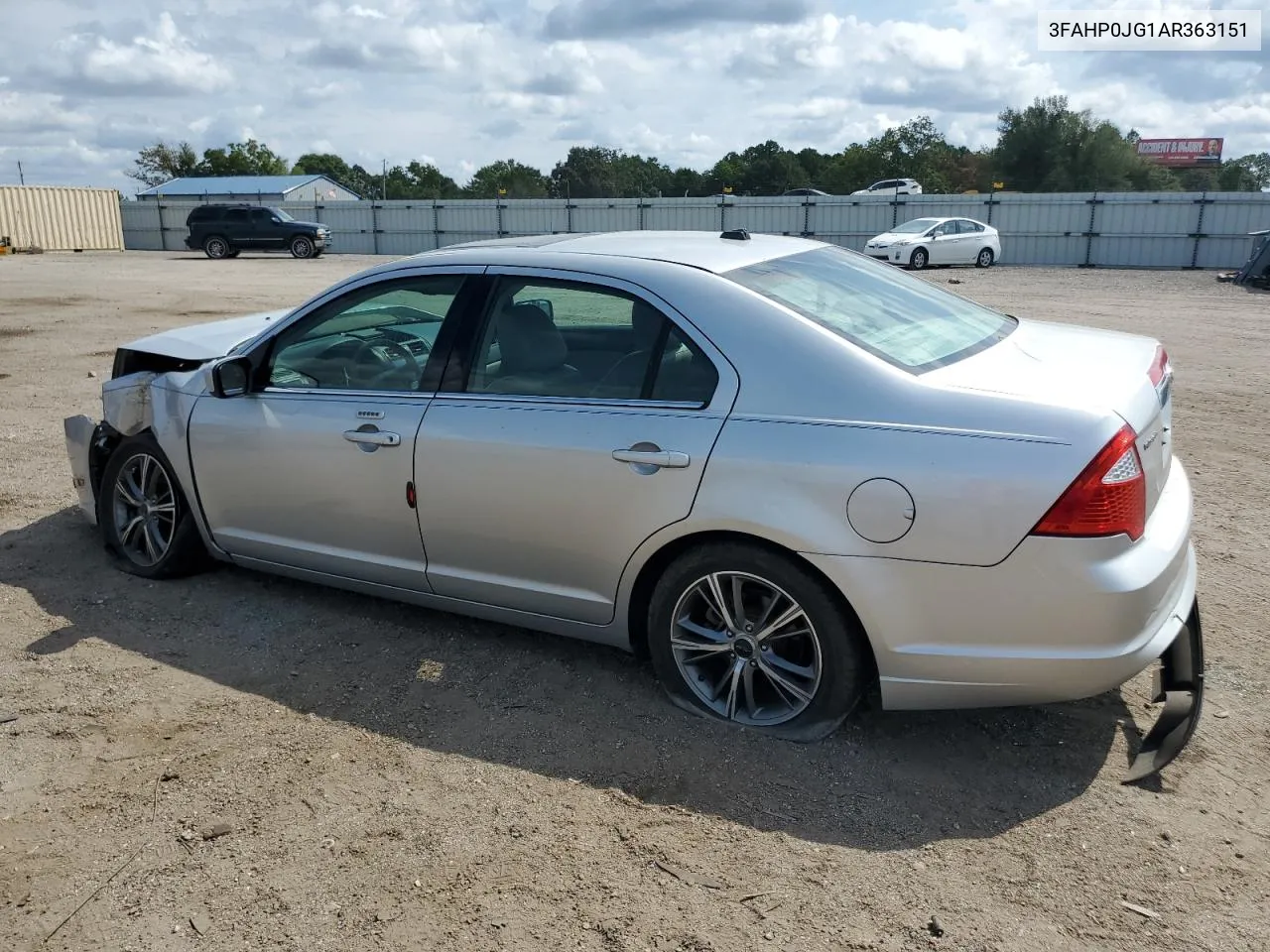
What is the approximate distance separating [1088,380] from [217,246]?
33821mm

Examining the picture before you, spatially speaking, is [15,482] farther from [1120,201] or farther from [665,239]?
[1120,201]

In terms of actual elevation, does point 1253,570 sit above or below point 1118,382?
below

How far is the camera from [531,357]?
3934mm

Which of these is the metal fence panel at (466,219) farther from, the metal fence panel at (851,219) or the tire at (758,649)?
the tire at (758,649)

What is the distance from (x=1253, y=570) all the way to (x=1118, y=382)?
2308mm

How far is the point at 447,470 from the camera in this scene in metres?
3.86

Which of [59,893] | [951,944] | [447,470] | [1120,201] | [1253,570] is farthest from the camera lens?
[1120,201]

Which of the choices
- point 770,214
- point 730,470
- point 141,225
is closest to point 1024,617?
point 730,470

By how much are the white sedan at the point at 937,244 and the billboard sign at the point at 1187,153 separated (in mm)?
63871

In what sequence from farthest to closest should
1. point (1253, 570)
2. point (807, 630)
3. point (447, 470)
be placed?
1. point (1253, 570)
2. point (447, 470)
3. point (807, 630)

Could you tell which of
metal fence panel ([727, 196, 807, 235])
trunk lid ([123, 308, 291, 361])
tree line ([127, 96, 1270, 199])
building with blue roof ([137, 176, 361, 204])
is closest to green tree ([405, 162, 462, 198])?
tree line ([127, 96, 1270, 199])

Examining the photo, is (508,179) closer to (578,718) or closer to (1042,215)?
(1042,215)

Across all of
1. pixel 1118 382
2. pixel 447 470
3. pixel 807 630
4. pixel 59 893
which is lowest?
pixel 59 893

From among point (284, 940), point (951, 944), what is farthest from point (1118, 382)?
point (284, 940)
